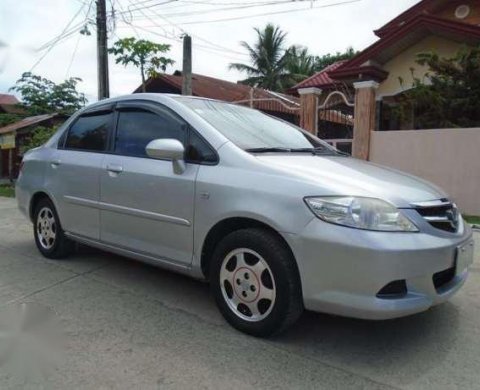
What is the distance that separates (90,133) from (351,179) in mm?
2749

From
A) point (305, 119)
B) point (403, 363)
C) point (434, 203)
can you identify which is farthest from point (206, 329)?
point (305, 119)

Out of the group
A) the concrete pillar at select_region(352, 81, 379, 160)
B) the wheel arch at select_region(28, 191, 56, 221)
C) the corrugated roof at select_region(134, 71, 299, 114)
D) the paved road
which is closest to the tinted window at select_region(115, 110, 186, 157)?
the paved road

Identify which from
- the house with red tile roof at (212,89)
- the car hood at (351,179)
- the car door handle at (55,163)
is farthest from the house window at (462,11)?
the car door handle at (55,163)

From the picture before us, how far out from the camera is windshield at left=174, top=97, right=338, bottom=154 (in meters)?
3.77

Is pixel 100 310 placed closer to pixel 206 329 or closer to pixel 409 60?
pixel 206 329

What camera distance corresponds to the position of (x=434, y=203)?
3217mm

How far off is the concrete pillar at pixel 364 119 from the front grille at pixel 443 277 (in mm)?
7714

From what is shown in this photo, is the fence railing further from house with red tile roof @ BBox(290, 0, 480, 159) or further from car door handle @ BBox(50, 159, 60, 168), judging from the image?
car door handle @ BBox(50, 159, 60, 168)

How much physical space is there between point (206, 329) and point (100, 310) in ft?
2.99

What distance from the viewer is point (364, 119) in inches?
425

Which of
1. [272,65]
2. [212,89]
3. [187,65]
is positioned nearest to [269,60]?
[272,65]

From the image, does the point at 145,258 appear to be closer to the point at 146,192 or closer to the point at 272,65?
the point at 146,192

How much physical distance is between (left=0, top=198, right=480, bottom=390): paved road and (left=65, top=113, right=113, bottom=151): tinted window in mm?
1287

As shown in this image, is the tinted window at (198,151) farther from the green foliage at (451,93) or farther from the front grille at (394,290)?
the green foliage at (451,93)
